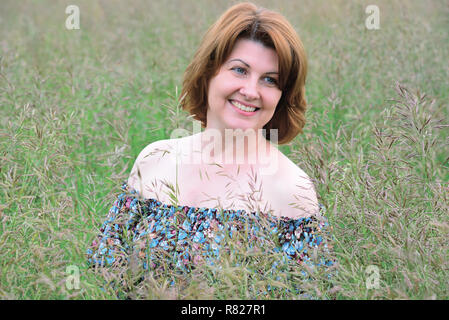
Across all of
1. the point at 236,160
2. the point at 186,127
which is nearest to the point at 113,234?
the point at 236,160

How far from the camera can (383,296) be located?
159 cm

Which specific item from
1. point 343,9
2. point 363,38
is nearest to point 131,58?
point 363,38

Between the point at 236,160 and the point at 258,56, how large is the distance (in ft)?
1.56

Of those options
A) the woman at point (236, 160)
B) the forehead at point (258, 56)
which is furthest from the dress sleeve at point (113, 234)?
the forehead at point (258, 56)

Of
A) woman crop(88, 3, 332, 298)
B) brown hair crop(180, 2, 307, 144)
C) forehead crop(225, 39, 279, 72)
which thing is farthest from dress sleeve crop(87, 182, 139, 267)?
forehead crop(225, 39, 279, 72)

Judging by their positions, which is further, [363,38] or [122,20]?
[122,20]

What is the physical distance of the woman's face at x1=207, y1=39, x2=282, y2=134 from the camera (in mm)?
2160

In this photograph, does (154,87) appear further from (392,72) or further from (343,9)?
(343,9)

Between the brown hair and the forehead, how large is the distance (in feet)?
0.07

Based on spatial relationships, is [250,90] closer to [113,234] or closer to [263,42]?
[263,42]

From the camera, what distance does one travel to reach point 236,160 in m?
2.36

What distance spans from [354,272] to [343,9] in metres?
4.58

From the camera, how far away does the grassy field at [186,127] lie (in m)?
1.68

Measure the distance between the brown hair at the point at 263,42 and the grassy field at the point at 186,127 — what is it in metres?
0.22
